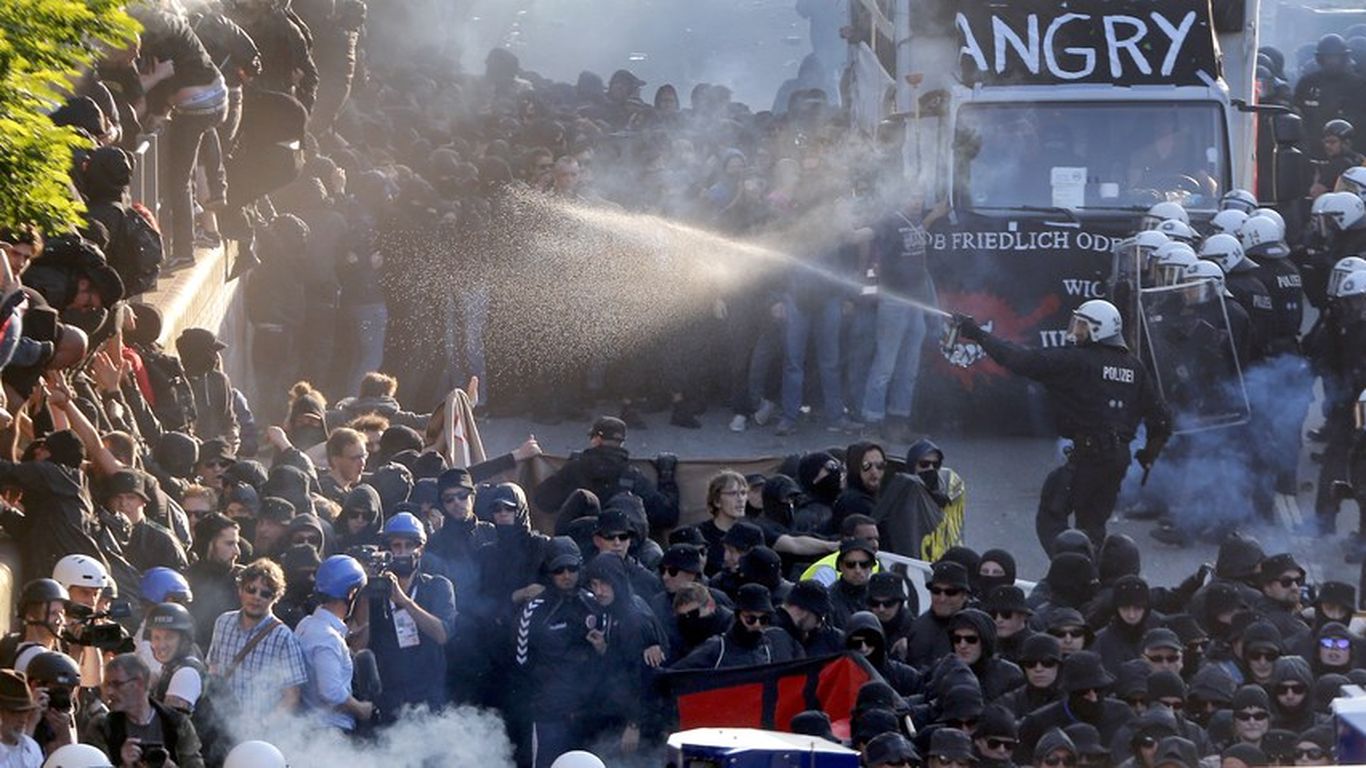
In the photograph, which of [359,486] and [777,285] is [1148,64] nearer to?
[777,285]

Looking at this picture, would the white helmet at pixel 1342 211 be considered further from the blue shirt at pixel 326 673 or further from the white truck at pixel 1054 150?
the blue shirt at pixel 326 673

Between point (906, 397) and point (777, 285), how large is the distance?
51.0 inches

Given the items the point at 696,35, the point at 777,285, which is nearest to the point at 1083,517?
the point at 777,285

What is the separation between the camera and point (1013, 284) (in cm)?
1841

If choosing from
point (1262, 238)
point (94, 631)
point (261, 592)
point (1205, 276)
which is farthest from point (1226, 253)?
point (94, 631)

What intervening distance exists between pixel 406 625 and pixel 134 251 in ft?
7.32

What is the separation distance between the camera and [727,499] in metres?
13.4

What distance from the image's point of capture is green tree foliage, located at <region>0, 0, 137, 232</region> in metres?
8.34

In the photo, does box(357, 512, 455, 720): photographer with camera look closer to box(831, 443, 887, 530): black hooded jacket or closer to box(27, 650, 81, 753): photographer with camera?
box(27, 650, 81, 753): photographer with camera

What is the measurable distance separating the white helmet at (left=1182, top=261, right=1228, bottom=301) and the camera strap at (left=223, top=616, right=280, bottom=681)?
8247mm

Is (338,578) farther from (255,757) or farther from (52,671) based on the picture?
(255,757)

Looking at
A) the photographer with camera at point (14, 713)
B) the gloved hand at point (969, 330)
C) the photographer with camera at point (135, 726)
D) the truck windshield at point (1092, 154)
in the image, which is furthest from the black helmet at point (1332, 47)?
the photographer with camera at point (14, 713)

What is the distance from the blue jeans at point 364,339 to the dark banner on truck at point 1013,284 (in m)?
3.88

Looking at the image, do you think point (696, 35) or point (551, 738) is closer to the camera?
point (551, 738)
